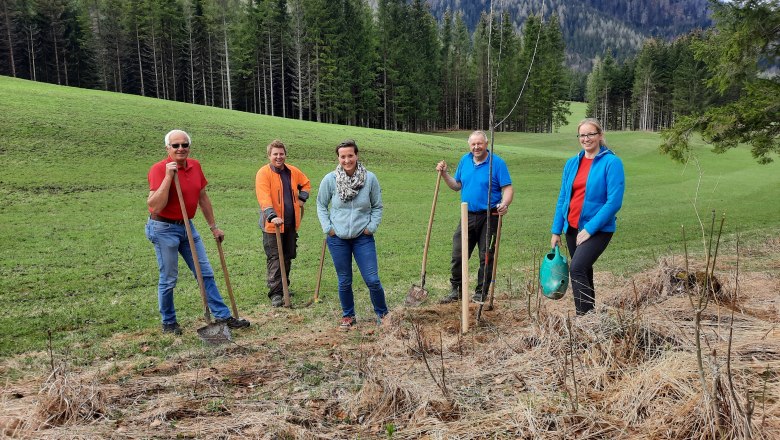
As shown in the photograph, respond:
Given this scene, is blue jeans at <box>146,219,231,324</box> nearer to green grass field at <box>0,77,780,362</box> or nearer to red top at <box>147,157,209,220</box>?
red top at <box>147,157,209,220</box>

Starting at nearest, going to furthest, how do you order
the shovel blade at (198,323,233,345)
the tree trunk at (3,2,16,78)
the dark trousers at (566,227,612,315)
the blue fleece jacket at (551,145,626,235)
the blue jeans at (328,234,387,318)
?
the blue fleece jacket at (551,145,626,235), the dark trousers at (566,227,612,315), the shovel blade at (198,323,233,345), the blue jeans at (328,234,387,318), the tree trunk at (3,2,16,78)

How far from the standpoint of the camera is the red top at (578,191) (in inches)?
192

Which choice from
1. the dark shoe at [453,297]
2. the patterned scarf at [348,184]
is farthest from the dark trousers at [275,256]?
the dark shoe at [453,297]

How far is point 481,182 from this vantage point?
632 centimetres

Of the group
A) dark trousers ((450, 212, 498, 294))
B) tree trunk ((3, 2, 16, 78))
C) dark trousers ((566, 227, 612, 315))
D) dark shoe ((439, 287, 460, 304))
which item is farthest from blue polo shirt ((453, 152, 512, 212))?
tree trunk ((3, 2, 16, 78))

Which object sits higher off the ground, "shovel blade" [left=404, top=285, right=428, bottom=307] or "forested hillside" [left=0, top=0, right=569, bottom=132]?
"forested hillside" [left=0, top=0, right=569, bottom=132]

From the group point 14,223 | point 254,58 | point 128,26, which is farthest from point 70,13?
point 14,223

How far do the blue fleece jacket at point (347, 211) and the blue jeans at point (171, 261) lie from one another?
4.97 feet

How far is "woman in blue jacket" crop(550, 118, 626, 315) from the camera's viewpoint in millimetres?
4625

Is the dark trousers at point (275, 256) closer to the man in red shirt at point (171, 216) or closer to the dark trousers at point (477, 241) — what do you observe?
the man in red shirt at point (171, 216)

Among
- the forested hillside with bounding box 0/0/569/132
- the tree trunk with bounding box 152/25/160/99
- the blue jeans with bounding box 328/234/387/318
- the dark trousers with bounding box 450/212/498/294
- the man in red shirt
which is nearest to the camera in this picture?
the man in red shirt

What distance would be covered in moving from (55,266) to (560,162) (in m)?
28.3

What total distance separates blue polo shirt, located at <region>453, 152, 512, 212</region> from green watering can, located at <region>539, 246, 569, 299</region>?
→ 1.43 m

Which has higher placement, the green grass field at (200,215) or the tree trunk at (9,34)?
the tree trunk at (9,34)
